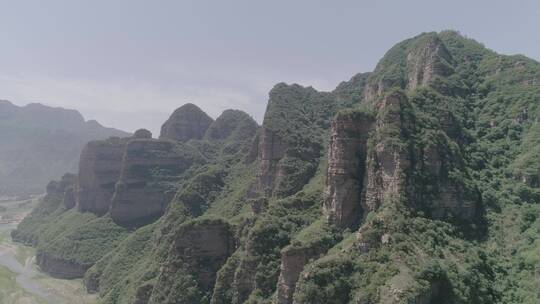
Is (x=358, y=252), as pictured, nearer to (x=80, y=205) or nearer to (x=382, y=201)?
(x=382, y=201)

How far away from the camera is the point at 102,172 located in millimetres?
153625

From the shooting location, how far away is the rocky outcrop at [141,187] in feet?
456

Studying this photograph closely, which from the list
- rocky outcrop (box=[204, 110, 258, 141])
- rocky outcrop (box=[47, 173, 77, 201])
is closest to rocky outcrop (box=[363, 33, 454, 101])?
rocky outcrop (box=[204, 110, 258, 141])

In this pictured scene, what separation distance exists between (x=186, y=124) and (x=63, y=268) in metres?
64.5

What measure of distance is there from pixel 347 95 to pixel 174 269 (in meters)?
61.6

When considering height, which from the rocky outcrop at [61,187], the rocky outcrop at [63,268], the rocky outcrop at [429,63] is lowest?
the rocky outcrop at [63,268]

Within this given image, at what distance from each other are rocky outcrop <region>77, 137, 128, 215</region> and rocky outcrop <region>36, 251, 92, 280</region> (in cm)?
2075

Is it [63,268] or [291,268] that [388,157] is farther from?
Answer: [63,268]

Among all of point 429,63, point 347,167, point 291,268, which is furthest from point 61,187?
point 291,268

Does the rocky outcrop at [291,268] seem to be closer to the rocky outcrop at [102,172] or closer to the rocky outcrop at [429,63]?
the rocky outcrop at [429,63]

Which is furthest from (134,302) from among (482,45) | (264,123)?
(482,45)

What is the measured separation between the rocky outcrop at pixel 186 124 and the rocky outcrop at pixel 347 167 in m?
119

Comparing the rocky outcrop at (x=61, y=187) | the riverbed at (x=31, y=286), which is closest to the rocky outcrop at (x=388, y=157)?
the riverbed at (x=31, y=286)

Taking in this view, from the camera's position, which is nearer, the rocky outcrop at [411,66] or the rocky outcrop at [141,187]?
the rocky outcrop at [411,66]
